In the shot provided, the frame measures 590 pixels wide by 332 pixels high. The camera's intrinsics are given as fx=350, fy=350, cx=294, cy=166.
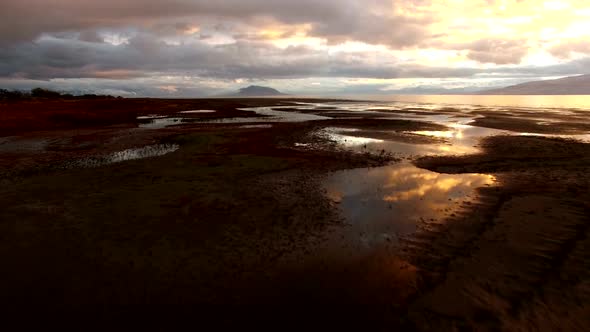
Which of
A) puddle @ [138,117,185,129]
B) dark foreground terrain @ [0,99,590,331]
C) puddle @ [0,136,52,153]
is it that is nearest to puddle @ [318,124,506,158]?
dark foreground terrain @ [0,99,590,331]

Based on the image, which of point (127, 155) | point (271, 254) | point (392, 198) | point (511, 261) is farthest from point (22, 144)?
point (511, 261)

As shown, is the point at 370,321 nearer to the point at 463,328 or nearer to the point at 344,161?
the point at 463,328

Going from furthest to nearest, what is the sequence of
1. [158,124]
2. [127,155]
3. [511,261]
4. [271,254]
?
[158,124]
[127,155]
[271,254]
[511,261]

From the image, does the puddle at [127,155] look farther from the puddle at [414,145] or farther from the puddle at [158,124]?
the puddle at [158,124]

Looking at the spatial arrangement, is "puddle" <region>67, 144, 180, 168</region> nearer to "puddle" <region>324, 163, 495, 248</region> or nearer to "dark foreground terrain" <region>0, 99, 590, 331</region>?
"dark foreground terrain" <region>0, 99, 590, 331</region>

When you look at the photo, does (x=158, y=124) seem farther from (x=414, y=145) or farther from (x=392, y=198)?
(x=392, y=198)

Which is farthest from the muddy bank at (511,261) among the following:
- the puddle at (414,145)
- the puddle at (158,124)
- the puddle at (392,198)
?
the puddle at (158,124)

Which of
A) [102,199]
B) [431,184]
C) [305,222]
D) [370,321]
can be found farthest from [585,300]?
[102,199]
